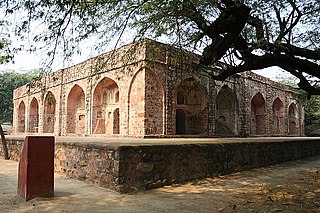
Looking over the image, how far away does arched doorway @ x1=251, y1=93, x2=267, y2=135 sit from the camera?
1858 cm

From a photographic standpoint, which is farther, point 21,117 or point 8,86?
point 8,86

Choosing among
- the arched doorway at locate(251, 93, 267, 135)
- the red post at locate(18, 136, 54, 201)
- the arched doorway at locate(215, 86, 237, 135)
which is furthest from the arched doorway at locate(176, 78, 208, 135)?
the red post at locate(18, 136, 54, 201)

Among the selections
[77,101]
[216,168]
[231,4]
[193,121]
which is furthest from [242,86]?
[231,4]

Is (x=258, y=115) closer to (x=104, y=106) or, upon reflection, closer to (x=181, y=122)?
(x=181, y=122)

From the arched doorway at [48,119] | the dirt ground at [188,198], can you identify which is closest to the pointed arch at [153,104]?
the dirt ground at [188,198]

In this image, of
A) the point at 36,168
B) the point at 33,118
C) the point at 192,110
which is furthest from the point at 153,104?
the point at 33,118

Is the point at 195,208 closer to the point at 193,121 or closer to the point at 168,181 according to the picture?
the point at 168,181

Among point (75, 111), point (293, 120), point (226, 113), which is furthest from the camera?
point (293, 120)

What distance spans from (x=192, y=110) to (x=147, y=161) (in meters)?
9.37

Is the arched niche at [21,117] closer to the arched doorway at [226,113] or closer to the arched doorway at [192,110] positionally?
the arched doorway at [192,110]

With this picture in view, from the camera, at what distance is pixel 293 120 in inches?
873

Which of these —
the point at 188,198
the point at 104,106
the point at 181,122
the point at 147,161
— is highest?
the point at 104,106

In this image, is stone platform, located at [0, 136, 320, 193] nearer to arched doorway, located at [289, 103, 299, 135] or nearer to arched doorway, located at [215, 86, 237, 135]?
arched doorway, located at [215, 86, 237, 135]

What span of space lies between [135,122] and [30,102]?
41.2 ft
